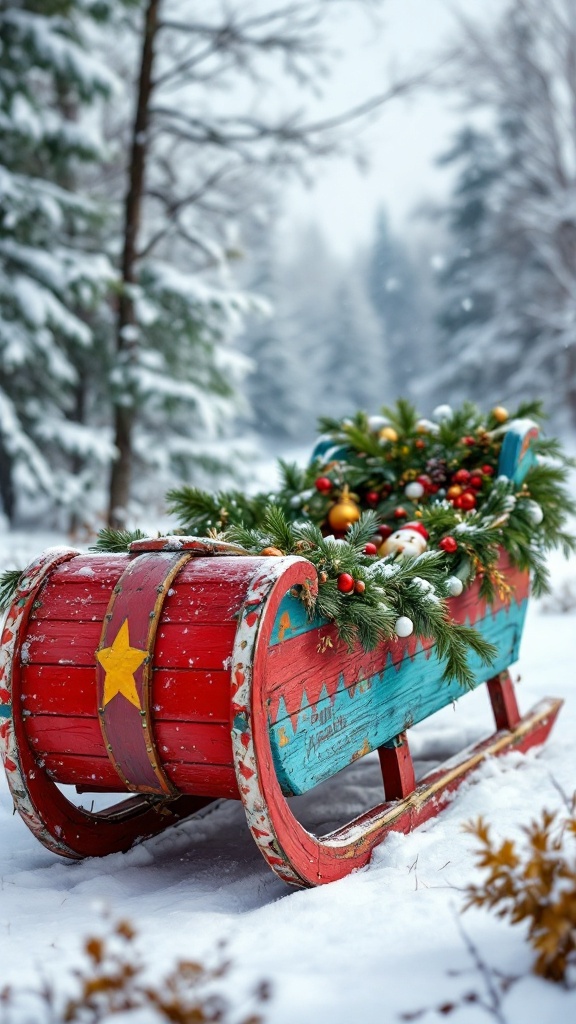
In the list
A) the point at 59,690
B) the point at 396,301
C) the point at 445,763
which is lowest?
the point at 445,763

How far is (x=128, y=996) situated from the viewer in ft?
4.48

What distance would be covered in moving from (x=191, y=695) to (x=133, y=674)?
0.53ft

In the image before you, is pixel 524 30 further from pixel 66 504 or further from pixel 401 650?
pixel 401 650

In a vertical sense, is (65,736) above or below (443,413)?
below

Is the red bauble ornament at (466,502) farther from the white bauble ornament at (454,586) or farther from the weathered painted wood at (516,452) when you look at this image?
the white bauble ornament at (454,586)

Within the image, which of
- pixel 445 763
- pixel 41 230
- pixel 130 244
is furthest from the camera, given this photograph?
pixel 41 230

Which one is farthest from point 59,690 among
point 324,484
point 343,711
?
point 324,484

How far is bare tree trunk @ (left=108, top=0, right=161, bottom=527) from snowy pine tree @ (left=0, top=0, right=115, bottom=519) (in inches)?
10.0

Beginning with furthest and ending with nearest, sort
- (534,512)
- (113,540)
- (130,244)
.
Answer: (130,244) < (534,512) < (113,540)

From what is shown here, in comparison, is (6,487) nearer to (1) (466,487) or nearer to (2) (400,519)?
(2) (400,519)

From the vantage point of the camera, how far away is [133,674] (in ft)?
6.78

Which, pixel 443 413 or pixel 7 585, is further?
pixel 443 413

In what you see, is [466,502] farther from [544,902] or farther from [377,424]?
[544,902]

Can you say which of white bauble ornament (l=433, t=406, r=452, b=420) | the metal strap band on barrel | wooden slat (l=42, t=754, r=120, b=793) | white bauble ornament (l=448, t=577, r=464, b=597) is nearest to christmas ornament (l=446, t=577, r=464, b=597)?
white bauble ornament (l=448, t=577, r=464, b=597)
